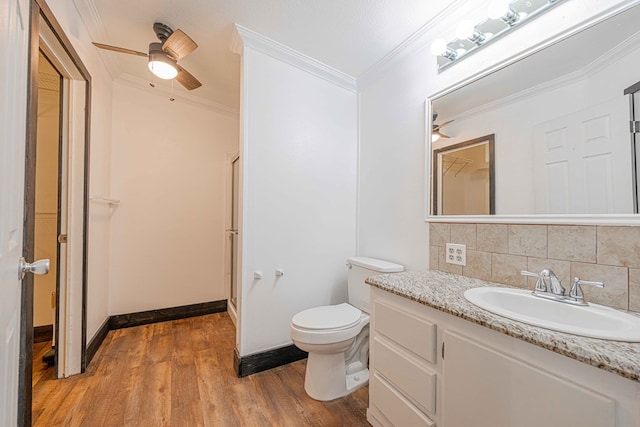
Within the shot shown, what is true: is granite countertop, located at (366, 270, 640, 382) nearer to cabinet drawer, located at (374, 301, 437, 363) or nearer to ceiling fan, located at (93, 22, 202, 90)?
cabinet drawer, located at (374, 301, 437, 363)

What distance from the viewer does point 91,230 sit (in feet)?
6.13

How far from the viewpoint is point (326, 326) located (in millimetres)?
1488

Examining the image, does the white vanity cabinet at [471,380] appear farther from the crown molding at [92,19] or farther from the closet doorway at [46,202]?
the closet doorway at [46,202]

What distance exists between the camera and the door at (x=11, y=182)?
65 cm

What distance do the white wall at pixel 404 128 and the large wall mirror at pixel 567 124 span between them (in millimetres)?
146

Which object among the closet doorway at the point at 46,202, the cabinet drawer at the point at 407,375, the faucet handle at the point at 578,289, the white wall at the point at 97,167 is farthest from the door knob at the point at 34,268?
the faucet handle at the point at 578,289

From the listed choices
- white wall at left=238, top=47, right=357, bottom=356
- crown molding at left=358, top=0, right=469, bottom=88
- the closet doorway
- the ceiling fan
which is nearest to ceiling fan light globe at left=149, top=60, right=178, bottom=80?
the ceiling fan

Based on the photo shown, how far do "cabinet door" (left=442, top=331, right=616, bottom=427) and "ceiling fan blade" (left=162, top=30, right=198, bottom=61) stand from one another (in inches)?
84.1

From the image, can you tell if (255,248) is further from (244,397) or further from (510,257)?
(510,257)

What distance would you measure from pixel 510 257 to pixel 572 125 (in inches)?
25.1

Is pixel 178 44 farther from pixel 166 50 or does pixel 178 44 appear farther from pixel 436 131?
pixel 436 131

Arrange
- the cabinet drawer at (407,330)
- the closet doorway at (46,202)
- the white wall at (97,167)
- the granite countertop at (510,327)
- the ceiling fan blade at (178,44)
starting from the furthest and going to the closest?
the closet doorway at (46,202) → the white wall at (97,167) → the ceiling fan blade at (178,44) → the cabinet drawer at (407,330) → the granite countertop at (510,327)

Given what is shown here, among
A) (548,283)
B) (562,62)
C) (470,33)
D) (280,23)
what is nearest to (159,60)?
(280,23)

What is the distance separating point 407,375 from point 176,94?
10.2 feet
